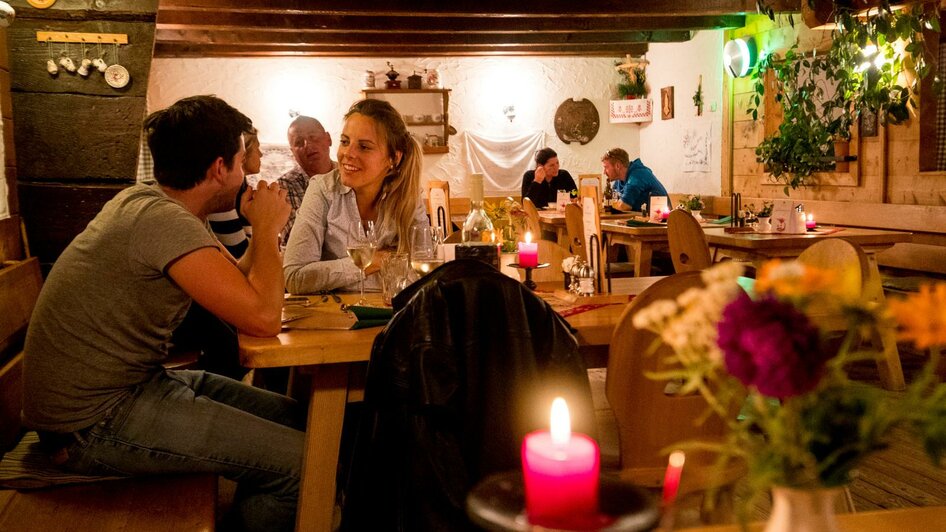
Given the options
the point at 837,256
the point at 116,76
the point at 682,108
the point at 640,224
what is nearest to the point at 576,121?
the point at 682,108

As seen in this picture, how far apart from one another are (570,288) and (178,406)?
124 cm

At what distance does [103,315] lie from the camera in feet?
6.55

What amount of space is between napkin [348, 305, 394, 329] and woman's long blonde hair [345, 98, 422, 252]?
34.7 inches

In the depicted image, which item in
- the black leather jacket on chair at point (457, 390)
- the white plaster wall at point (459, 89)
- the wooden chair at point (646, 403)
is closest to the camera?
the black leather jacket on chair at point (457, 390)

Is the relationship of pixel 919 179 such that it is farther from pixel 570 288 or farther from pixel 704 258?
pixel 570 288

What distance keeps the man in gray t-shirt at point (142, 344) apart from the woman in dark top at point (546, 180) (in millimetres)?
6892

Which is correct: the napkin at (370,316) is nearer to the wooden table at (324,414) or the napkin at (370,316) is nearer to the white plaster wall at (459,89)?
the wooden table at (324,414)

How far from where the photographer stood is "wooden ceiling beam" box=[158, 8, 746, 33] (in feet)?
24.8

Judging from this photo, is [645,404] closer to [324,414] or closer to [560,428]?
[324,414]

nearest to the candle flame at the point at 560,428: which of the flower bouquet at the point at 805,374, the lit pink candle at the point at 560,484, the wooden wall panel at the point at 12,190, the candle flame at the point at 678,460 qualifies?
the lit pink candle at the point at 560,484

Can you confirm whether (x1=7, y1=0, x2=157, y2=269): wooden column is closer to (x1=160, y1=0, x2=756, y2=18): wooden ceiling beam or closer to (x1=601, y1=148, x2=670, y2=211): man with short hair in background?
(x1=160, y1=0, x2=756, y2=18): wooden ceiling beam

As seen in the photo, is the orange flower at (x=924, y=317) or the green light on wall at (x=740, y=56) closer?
the orange flower at (x=924, y=317)

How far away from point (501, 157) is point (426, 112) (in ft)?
3.90

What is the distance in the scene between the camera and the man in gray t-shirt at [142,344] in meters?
1.97
